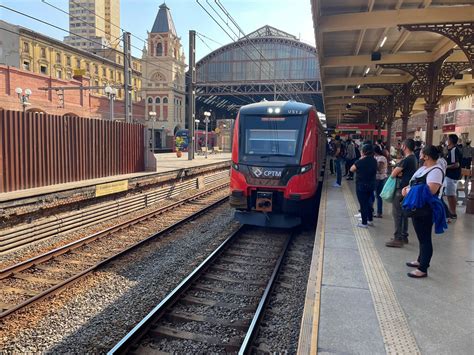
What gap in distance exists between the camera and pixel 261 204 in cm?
841

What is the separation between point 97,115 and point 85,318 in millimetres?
38709

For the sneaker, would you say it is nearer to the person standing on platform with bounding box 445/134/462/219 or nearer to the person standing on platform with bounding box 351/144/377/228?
the person standing on platform with bounding box 351/144/377/228

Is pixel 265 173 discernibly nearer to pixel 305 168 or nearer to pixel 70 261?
pixel 305 168

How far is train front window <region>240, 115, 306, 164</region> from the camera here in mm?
8531

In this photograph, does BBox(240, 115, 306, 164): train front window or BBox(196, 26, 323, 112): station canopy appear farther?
BBox(196, 26, 323, 112): station canopy

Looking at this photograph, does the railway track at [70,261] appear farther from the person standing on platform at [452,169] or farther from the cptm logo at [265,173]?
the person standing on platform at [452,169]

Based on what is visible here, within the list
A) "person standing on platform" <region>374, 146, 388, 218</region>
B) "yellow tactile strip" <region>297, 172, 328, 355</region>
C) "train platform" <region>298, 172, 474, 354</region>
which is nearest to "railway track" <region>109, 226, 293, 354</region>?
"yellow tactile strip" <region>297, 172, 328, 355</region>

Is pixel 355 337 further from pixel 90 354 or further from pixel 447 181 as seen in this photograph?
pixel 447 181

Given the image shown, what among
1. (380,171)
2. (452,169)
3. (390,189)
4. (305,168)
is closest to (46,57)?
(305,168)

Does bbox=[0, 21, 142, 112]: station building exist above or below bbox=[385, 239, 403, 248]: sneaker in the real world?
above

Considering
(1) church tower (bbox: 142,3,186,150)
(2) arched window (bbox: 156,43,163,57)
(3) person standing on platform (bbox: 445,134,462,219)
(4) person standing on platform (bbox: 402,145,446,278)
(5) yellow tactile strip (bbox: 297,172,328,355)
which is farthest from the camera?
(2) arched window (bbox: 156,43,163,57)

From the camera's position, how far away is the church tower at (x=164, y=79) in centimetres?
5222

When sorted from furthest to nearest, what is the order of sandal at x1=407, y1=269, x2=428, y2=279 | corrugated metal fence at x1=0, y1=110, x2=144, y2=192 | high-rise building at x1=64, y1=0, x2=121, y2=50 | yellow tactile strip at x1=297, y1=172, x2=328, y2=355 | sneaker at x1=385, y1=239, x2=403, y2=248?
1. high-rise building at x1=64, y1=0, x2=121, y2=50
2. corrugated metal fence at x1=0, y1=110, x2=144, y2=192
3. sneaker at x1=385, y1=239, x2=403, y2=248
4. sandal at x1=407, y1=269, x2=428, y2=279
5. yellow tactile strip at x1=297, y1=172, x2=328, y2=355

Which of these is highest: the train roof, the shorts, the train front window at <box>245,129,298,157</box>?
the train roof
